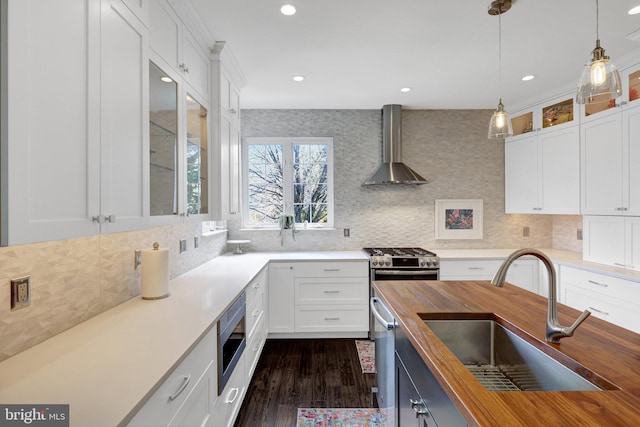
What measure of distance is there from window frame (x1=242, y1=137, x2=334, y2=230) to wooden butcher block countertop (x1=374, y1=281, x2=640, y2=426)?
2.23 m

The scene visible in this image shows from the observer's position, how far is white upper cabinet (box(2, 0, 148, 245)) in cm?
76

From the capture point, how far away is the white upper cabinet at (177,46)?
1.61m

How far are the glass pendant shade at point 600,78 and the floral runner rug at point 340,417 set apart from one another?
211 cm

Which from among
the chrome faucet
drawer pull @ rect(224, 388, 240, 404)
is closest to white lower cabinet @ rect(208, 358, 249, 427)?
drawer pull @ rect(224, 388, 240, 404)

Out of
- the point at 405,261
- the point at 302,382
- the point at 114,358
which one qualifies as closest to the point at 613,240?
the point at 405,261

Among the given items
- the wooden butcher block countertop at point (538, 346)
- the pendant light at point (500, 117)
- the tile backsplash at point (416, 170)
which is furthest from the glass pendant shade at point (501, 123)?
the tile backsplash at point (416, 170)

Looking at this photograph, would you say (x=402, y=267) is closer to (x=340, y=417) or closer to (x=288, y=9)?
(x=340, y=417)

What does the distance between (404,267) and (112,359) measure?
274 cm

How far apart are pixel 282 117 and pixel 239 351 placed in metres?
2.81

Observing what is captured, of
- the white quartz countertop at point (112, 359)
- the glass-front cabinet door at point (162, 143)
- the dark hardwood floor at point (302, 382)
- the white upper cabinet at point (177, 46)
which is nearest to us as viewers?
the white quartz countertop at point (112, 359)

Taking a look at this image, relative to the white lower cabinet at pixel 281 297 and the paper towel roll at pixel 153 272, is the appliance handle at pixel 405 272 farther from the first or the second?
the paper towel roll at pixel 153 272

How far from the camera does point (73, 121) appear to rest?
0.95 m

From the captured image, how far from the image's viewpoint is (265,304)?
308cm

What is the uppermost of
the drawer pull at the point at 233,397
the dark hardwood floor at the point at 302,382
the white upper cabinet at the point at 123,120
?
the white upper cabinet at the point at 123,120
